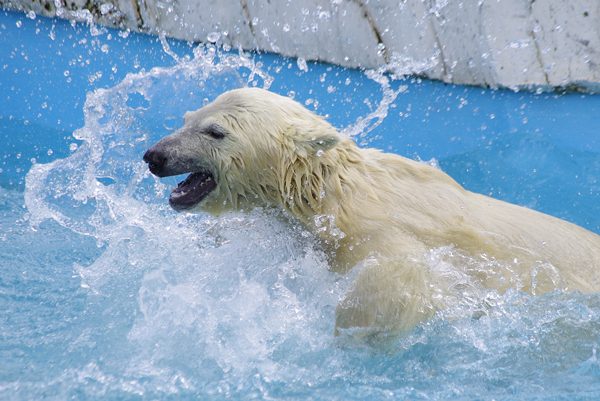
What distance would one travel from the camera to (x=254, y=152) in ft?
9.62

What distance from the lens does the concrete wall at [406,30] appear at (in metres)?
4.89

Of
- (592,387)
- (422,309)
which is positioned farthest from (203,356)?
(592,387)

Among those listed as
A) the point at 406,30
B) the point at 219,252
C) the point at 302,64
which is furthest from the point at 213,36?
the point at 219,252

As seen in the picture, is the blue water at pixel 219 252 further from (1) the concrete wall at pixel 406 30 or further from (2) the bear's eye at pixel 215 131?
(2) the bear's eye at pixel 215 131

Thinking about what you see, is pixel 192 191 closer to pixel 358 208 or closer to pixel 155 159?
pixel 155 159

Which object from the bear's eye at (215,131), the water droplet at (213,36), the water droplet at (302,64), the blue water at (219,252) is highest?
the water droplet at (213,36)

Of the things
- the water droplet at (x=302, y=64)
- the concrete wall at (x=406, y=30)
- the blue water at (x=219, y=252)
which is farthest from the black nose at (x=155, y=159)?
the concrete wall at (x=406, y=30)

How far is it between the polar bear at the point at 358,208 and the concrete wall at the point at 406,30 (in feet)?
8.03

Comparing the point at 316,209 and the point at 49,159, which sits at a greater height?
the point at 49,159

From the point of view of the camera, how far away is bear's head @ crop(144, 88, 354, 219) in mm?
2887

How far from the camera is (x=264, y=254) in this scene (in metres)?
3.45

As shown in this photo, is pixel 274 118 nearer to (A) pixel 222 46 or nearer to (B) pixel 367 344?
(B) pixel 367 344

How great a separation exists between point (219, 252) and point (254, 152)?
37.6 inches

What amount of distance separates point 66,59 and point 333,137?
3.95 m
